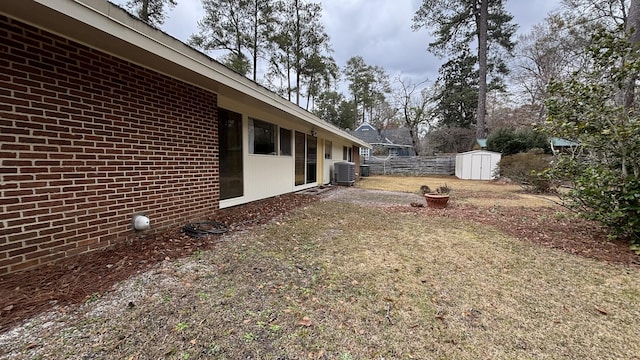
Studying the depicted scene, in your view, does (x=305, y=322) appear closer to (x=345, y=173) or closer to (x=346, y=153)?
(x=345, y=173)

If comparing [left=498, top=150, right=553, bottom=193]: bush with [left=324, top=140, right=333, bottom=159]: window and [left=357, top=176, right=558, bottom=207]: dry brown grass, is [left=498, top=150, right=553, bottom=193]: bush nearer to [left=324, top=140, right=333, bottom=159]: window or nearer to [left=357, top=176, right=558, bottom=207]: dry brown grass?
[left=357, top=176, right=558, bottom=207]: dry brown grass

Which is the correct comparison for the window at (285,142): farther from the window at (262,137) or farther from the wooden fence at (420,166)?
the wooden fence at (420,166)

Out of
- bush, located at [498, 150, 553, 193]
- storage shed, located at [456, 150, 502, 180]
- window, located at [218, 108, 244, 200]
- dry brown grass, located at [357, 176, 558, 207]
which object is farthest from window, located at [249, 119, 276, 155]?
storage shed, located at [456, 150, 502, 180]

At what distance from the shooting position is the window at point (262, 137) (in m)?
5.73

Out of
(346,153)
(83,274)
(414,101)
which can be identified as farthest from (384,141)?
(83,274)

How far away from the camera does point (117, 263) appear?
263 cm

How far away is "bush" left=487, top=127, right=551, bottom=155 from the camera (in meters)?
16.1

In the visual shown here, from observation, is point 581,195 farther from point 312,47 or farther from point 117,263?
point 312,47

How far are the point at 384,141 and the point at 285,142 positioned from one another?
23933 mm

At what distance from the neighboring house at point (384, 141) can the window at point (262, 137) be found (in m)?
20.4

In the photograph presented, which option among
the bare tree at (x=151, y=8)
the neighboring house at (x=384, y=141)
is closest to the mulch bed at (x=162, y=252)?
the bare tree at (x=151, y=8)

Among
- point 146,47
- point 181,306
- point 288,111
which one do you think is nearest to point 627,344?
point 181,306

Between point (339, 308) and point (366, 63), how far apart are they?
2952cm

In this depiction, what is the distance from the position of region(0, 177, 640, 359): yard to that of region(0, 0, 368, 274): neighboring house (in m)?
0.89
